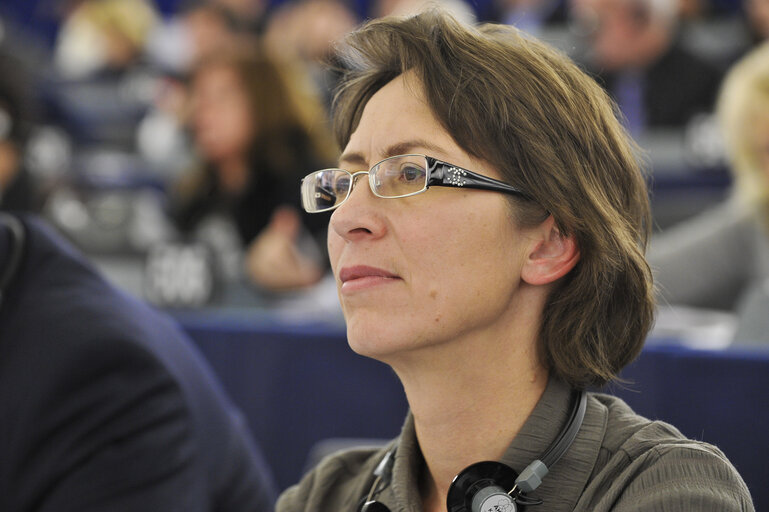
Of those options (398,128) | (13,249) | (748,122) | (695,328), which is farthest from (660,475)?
(748,122)

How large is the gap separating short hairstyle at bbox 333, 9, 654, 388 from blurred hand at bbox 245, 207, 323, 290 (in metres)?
2.24

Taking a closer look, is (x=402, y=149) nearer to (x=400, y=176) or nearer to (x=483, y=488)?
(x=400, y=176)

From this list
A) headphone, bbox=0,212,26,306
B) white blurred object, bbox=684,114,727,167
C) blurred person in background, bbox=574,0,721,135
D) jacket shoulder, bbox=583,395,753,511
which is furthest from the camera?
blurred person in background, bbox=574,0,721,135

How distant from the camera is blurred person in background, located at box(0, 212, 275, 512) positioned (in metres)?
1.54

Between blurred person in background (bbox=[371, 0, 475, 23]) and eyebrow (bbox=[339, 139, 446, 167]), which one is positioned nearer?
eyebrow (bbox=[339, 139, 446, 167])

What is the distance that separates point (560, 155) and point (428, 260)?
0.71ft

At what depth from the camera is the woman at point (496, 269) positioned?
47.7 inches

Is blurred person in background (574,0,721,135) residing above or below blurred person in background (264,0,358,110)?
above

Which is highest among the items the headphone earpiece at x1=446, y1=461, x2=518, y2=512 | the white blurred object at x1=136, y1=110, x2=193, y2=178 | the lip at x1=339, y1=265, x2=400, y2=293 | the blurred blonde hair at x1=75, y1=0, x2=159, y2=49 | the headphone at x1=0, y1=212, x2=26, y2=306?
the lip at x1=339, y1=265, x2=400, y2=293

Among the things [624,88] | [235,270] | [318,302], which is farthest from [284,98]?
[624,88]

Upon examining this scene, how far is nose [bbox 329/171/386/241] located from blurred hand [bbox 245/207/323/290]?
226cm

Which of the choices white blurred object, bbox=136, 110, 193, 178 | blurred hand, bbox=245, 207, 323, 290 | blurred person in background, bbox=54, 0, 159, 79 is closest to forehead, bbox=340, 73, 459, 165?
blurred hand, bbox=245, 207, 323, 290

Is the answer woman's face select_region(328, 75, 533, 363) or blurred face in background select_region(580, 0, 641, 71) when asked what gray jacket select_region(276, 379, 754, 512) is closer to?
woman's face select_region(328, 75, 533, 363)

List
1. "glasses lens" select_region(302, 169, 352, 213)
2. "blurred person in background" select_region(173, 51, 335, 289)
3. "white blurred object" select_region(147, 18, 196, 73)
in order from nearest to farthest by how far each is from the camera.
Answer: "glasses lens" select_region(302, 169, 352, 213), "blurred person in background" select_region(173, 51, 335, 289), "white blurred object" select_region(147, 18, 196, 73)
